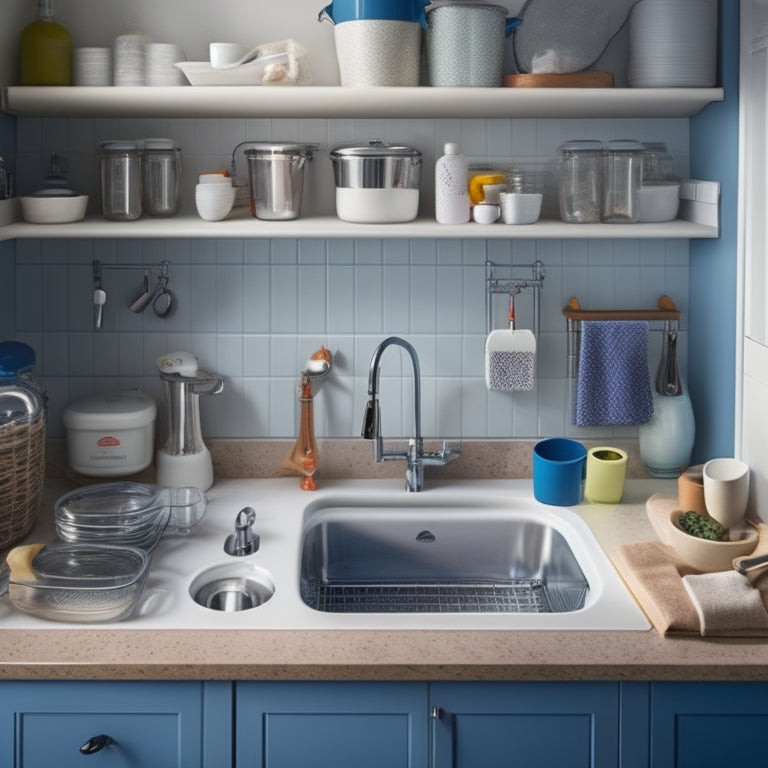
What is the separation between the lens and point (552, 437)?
280cm

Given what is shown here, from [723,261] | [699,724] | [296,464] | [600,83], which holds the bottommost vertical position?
[699,724]

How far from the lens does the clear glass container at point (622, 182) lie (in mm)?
2535

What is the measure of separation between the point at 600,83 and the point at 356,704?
138cm

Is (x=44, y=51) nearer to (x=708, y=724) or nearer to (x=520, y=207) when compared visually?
(x=520, y=207)

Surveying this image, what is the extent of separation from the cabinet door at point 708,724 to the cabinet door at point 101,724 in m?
0.72

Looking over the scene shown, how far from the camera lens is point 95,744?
6.39ft

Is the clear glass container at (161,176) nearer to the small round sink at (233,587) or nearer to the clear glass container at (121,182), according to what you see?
the clear glass container at (121,182)

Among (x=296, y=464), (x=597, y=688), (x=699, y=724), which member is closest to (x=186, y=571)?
(x=296, y=464)

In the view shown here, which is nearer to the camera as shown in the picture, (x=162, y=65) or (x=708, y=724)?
(x=708, y=724)

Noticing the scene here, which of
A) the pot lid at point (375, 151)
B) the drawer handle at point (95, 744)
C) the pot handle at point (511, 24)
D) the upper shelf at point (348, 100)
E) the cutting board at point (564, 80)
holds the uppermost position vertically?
the pot handle at point (511, 24)

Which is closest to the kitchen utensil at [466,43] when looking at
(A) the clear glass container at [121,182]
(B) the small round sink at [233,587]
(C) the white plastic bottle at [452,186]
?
(C) the white plastic bottle at [452,186]

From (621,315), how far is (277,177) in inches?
33.6

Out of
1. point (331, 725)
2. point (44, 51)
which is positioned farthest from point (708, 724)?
point (44, 51)

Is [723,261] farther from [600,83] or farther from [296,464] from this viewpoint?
[296,464]
